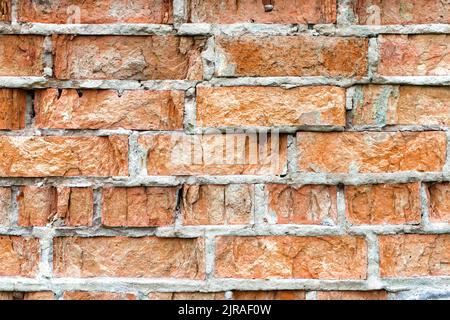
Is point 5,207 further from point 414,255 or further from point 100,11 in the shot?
point 414,255

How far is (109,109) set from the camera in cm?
92

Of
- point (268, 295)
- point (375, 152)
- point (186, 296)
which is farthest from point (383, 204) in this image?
point (186, 296)

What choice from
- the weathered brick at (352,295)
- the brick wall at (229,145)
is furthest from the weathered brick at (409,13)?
the weathered brick at (352,295)

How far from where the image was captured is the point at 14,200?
0.92 m

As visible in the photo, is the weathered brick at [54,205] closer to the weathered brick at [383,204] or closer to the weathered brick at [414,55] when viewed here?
the weathered brick at [383,204]

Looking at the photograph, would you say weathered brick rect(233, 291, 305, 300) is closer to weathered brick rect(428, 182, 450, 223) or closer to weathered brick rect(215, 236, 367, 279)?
weathered brick rect(215, 236, 367, 279)

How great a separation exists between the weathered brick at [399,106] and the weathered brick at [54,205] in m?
0.51

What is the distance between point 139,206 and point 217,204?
14 centimetres

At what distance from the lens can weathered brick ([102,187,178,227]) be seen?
919 millimetres

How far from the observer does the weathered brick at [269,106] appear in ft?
2.98

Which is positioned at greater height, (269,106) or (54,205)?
(269,106)

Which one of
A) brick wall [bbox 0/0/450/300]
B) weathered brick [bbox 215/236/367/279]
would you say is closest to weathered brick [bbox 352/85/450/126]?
brick wall [bbox 0/0/450/300]

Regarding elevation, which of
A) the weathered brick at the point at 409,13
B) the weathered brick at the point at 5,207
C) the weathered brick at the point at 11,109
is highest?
the weathered brick at the point at 409,13
